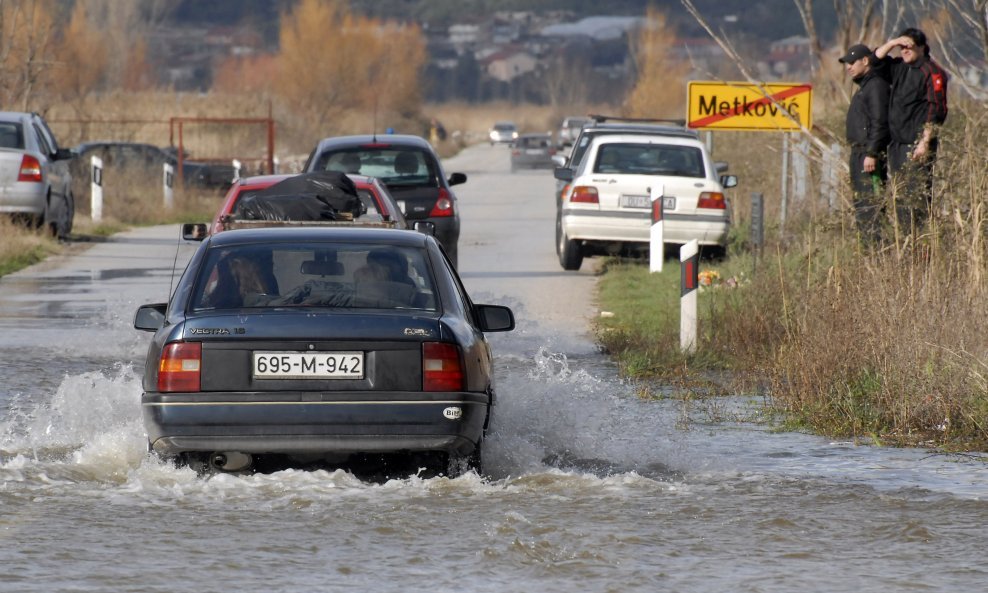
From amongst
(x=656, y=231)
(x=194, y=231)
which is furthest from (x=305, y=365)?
(x=656, y=231)

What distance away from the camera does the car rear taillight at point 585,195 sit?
1986 cm

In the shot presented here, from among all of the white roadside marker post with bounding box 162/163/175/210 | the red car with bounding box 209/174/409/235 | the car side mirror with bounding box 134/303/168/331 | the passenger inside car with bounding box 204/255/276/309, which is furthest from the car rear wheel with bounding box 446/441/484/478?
the white roadside marker post with bounding box 162/163/175/210

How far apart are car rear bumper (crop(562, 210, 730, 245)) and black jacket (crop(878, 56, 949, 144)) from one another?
19.5ft

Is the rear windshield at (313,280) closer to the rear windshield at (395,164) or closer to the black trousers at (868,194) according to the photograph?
the black trousers at (868,194)

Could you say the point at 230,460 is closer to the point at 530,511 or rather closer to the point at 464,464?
the point at 464,464

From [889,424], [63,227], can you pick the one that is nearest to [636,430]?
A: [889,424]

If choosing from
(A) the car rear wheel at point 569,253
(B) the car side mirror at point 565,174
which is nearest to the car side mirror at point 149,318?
(A) the car rear wheel at point 569,253

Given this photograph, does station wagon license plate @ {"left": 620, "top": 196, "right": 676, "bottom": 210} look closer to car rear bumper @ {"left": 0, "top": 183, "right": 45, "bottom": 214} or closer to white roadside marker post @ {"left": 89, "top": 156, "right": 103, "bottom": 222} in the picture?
car rear bumper @ {"left": 0, "top": 183, "right": 45, "bottom": 214}

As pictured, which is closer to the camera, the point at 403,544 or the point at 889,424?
Answer: the point at 403,544

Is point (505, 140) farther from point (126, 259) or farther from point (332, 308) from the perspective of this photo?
point (332, 308)

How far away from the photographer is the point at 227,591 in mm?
6129

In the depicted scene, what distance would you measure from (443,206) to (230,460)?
11406 mm

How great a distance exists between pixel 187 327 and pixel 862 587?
307cm

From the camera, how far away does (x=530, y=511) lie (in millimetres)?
7449
